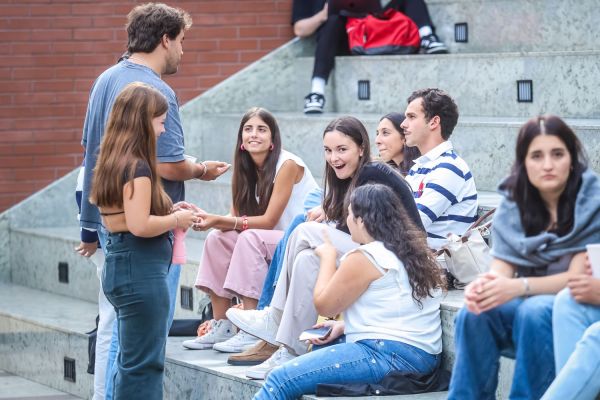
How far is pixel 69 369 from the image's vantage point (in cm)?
651

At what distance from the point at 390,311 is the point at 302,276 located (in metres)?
0.51

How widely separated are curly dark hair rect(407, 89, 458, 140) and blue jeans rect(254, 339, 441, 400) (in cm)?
115

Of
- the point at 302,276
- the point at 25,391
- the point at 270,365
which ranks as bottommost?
the point at 25,391

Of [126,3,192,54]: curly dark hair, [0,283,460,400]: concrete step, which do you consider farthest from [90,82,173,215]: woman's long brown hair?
[0,283,460,400]: concrete step

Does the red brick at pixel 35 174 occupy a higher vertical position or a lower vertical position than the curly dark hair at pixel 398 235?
higher

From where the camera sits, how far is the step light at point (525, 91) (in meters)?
6.89

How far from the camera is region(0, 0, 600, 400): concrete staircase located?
642cm

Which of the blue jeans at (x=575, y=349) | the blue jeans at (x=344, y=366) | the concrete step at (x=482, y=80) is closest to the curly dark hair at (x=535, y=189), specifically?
the blue jeans at (x=575, y=349)


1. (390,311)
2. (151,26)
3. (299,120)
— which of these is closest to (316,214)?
(390,311)

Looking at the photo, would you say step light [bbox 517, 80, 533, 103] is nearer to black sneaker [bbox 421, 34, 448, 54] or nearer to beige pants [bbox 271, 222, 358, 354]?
black sneaker [bbox 421, 34, 448, 54]

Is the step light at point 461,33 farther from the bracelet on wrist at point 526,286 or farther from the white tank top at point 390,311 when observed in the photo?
the bracelet on wrist at point 526,286

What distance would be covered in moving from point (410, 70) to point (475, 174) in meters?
1.28

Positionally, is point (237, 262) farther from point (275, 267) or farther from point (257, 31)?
point (257, 31)

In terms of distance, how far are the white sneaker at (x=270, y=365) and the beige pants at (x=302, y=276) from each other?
63 millimetres
